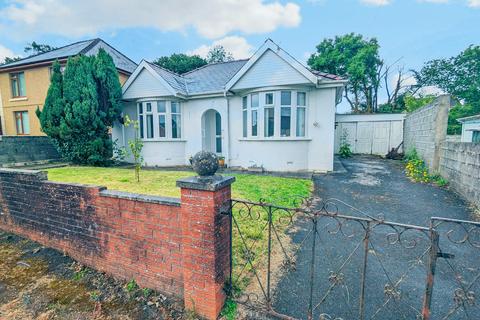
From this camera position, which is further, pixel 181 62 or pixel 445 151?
pixel 181 62

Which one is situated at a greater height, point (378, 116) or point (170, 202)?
point (378, 116)

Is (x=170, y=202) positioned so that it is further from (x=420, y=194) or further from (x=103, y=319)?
(x=420, y=194)

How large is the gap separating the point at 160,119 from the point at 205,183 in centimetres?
1122

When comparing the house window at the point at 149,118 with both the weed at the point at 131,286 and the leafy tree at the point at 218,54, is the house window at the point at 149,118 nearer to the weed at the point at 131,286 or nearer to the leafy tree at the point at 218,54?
the weed at the point at 131,286

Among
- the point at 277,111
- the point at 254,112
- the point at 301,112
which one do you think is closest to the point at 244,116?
the point at 254,112

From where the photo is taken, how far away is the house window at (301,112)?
9.96 metres

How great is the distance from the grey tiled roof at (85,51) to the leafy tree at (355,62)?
2051 cm

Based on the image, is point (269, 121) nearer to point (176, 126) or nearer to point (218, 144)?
point (218, 144)

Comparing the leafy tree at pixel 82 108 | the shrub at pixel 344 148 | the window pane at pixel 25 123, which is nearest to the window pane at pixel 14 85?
the window pane at pixel 25 123

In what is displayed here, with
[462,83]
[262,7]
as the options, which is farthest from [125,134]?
[462,83]

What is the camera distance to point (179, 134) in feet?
41.5

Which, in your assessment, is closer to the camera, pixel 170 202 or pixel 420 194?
pixel 170 202

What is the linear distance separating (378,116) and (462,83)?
20.4 m

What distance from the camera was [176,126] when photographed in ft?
41.2
